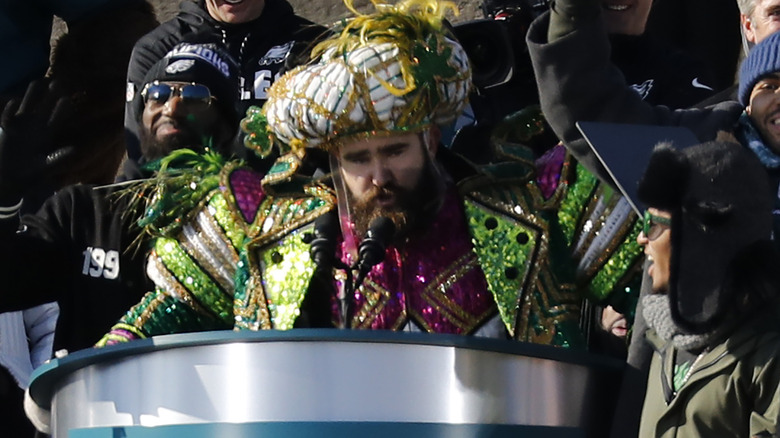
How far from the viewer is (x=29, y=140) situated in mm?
4922

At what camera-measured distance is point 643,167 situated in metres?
3.56

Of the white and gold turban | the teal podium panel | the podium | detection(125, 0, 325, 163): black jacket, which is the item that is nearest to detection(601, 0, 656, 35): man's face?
detection(125, 0, 325, 163): black jacket

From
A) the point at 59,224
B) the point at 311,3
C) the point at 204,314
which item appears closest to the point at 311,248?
the point at 204,314

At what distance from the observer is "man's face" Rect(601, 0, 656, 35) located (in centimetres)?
497

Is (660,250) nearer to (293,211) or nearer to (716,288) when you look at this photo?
(716,288)

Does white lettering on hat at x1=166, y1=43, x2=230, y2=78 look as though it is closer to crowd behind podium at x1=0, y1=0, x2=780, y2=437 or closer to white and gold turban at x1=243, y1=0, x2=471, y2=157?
crowd behind podium at x1=0, y1=0, x2=780, y2=437

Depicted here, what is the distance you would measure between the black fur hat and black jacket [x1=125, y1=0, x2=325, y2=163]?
1.97 meters

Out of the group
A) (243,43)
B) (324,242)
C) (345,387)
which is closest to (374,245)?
(324,242)

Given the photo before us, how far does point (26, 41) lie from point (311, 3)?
5.32 feet

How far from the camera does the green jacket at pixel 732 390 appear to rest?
323cm

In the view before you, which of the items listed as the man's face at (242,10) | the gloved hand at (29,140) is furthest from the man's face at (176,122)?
the man's face at (242,10)

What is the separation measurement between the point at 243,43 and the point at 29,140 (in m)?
0.76

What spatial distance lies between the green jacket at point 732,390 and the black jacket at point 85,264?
1939 mm

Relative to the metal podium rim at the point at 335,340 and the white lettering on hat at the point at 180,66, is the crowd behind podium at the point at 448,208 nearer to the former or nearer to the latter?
the white lettering on hat at the point at 180,66
